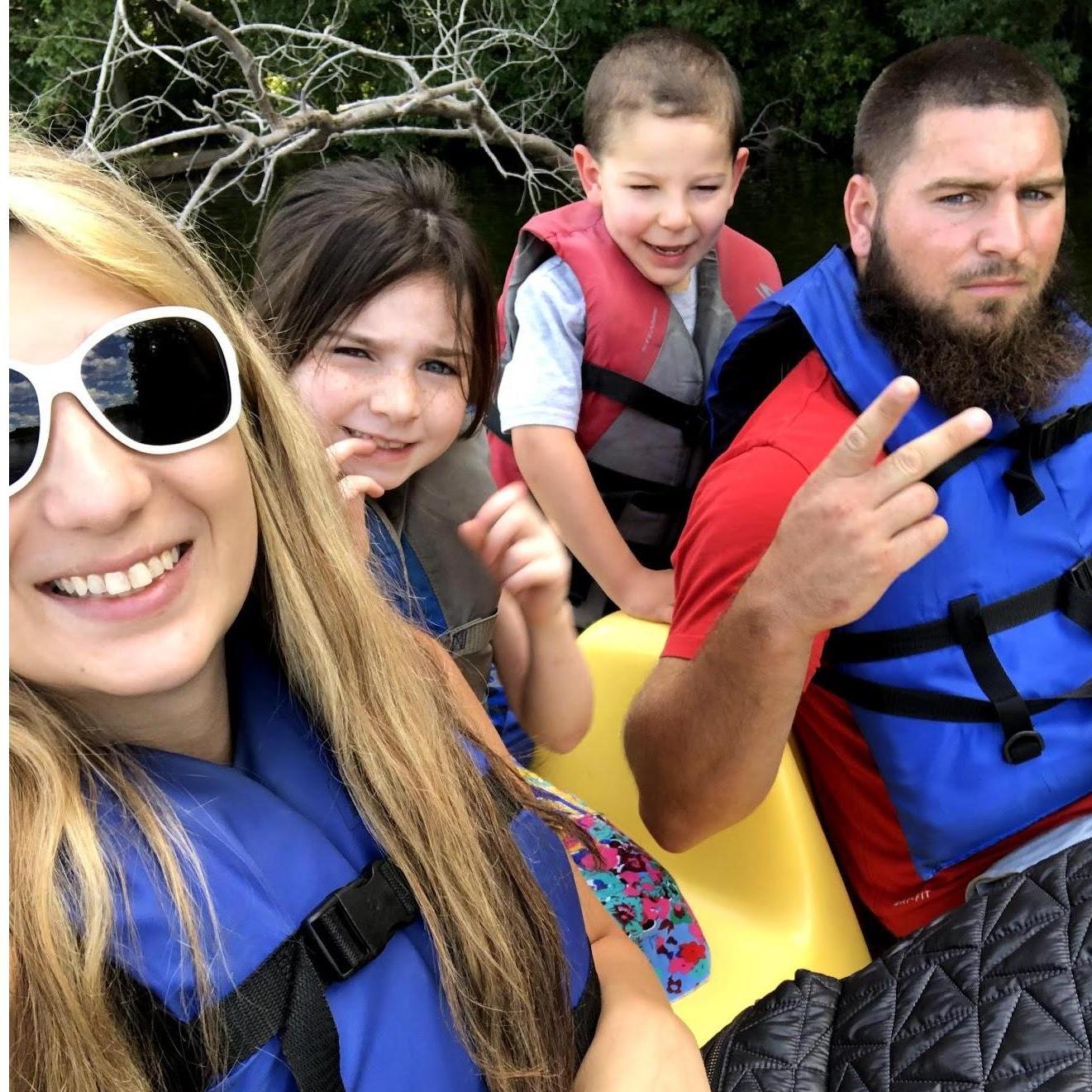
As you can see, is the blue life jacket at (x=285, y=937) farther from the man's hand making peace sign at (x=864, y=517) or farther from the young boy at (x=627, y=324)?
the young boy at (x=627, y=324)

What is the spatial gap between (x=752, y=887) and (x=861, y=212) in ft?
3.43

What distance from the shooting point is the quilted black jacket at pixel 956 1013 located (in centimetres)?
99

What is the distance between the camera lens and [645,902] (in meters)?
1.51

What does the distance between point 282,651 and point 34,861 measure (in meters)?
0.29

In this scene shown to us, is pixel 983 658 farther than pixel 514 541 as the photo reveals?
Yes

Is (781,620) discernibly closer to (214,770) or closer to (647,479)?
(214,770)

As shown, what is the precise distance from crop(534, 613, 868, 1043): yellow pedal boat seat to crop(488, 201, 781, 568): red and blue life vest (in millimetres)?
625

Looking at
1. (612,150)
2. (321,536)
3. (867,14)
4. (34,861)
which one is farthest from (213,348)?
(867,14)

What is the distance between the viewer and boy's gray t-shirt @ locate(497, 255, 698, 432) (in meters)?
2.27

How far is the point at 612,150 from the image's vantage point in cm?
237

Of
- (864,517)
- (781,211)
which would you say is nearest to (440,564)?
(864,517)

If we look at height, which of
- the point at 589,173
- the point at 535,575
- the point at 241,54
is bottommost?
the point at 535,575

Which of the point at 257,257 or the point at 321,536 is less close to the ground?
the point at 257,257

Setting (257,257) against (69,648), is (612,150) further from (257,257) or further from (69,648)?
(69,648)
